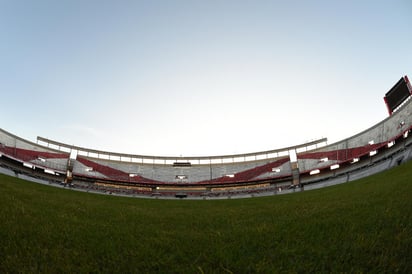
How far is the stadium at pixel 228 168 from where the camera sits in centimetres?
3356

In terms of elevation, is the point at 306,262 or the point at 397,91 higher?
the point at 397,91

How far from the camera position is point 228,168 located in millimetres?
Result: 53906

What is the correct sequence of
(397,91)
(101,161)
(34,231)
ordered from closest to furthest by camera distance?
1. (34,231)
2. (397,91)
3. (101,161)

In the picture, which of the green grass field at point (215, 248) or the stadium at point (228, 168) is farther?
the stadium at point (228, 168)

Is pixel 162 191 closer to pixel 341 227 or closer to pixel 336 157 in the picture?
pixel 336 157

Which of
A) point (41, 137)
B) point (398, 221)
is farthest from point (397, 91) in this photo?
point (41, 137)

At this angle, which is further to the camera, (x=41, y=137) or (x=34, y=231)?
(x=41, y=137)

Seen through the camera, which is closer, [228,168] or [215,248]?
[215,248]

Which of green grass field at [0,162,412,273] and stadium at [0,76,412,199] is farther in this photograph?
stadium at [0,76,412,199]

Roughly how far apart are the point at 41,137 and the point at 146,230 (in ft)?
181

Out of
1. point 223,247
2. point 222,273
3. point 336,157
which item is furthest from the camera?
point 336,157

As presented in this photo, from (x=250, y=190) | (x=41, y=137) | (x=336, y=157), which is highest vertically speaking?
(x=41, y=137)

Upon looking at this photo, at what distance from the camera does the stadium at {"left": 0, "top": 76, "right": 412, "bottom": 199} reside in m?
33.6

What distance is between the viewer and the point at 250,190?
43.5 m
